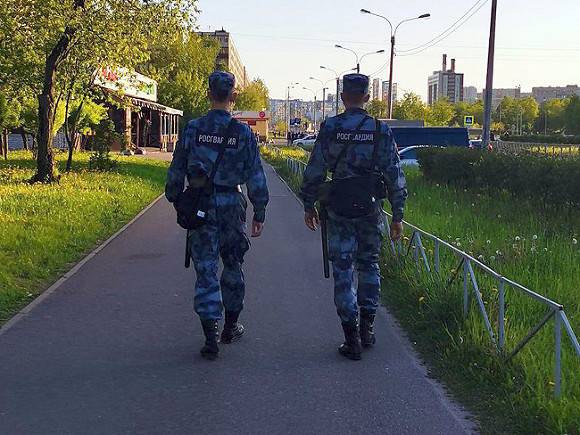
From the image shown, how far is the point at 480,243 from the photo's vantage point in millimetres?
9031

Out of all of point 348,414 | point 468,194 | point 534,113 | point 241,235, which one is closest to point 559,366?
point 348,414

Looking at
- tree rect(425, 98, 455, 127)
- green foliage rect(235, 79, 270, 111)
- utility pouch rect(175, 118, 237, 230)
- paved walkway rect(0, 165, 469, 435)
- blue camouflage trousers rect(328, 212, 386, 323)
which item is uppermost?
green foliage rect(235, 79, 270, 111)

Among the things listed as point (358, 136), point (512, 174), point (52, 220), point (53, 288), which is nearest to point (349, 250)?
point (358, 136)

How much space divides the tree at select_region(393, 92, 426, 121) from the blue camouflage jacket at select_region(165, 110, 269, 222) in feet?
213

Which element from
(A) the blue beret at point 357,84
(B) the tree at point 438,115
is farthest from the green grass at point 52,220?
(B) the tree at point 438,115

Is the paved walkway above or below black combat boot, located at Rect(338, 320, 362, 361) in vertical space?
below

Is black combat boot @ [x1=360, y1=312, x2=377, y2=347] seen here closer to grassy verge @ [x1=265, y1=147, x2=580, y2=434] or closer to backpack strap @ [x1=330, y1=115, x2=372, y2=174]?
grassy verge @ [x1=265, y1=147, x2=580, y2=434]

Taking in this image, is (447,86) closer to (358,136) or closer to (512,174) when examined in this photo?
(512,174)

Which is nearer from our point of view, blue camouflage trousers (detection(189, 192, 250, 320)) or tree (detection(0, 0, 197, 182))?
blue camouflage trousers (detection(189, 192, 250, 320))

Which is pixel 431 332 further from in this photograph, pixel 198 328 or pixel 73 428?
pixel 73 428

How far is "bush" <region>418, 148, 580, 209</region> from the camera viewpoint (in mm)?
10625

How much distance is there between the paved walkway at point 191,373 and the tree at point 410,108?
206ft

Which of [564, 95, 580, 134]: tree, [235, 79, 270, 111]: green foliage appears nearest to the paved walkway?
[235, 79, 270, 111]: green foliage

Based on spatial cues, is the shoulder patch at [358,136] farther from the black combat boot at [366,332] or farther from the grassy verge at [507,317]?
the grassy verge at [507,317]
